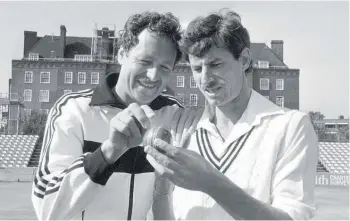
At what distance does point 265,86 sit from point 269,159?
60133 mm

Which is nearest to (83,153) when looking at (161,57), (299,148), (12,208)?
(161,57)

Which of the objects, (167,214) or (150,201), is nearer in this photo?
(167,214)

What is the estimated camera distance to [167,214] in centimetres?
235

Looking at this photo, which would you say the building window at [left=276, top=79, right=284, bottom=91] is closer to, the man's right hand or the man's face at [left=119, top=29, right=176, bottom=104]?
the man's face at [left=119, top=29, right=176, bottom=104]

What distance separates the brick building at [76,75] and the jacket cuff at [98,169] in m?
53.1

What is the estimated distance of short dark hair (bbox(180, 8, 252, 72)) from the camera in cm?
216

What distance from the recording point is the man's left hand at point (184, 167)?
1.75 metres

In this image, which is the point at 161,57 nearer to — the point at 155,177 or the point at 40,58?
the point at 155,177

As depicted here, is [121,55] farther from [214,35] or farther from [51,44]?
[51,44]

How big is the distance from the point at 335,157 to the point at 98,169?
36.2m

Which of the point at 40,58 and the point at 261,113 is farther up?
the point at 40,58

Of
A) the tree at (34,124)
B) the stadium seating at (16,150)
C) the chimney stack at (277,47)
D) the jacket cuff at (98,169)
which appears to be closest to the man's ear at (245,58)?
the jacket cuff at (98,169)

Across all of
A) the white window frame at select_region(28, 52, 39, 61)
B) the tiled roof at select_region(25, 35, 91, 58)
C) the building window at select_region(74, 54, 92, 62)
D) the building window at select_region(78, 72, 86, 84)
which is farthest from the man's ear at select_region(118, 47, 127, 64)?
the tiled roof at select_region(25, 35, 91, 58)

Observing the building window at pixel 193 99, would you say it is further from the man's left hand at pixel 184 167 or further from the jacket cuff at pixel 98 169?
the man's left hand at pixel 184 167
